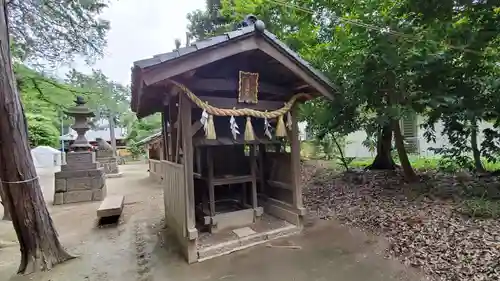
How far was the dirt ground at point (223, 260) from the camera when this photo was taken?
3.30m

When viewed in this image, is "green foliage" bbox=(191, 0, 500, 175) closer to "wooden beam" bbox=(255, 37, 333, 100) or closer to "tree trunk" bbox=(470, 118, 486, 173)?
"tree trunk" bbox=(470, 118, 486, 173)

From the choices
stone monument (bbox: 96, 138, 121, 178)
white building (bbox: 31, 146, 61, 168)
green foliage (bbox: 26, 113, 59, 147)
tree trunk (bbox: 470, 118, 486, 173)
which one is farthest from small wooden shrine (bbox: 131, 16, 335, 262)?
green foliage (bbox: 26, 113, 59, 147)

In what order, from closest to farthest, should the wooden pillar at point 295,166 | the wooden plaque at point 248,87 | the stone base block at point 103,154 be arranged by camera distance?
the wooden plaque at point 248,87, the wooden pillar at point 295,166, the stone base block at point 103,154

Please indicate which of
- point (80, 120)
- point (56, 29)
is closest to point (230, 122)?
point (56, 29)

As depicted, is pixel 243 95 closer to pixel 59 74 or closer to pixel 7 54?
pixel 7 54

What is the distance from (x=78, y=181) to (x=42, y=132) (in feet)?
52.1

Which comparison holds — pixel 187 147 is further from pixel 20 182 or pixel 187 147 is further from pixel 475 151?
pixel 475 151

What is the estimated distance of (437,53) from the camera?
4746mm

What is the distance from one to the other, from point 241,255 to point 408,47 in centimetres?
450

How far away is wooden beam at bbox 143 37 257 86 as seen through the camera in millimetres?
3262

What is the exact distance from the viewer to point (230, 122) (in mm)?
4234

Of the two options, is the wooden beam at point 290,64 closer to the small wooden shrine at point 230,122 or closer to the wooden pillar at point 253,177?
the small wooden shrine at point 230,122

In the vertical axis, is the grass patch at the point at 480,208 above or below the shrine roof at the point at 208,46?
below

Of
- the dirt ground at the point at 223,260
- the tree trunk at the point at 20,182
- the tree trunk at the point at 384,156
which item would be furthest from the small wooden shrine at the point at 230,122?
the tree trunk at the point at 384,156
